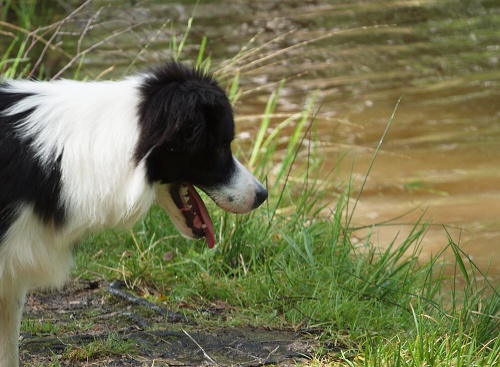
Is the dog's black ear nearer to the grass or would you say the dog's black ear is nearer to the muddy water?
the grass

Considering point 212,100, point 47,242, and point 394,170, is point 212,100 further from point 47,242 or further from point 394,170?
point 394,170

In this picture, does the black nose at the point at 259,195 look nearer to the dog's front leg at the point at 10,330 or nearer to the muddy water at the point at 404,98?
the dog's front leg at the point at 10,330

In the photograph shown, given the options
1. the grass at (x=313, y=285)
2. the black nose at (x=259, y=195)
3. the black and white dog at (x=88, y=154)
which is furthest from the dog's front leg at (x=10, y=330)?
the black nose at (x=259, y=195)

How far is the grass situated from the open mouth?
0.45m

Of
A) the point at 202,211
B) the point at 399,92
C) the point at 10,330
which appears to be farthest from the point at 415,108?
the point at 10,330

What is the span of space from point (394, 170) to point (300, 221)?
239 cm

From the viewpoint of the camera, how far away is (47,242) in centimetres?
345

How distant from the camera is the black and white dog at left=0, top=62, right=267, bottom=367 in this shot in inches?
132

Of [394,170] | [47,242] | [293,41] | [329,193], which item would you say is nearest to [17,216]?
[47,242]

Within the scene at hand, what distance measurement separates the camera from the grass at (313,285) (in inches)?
155

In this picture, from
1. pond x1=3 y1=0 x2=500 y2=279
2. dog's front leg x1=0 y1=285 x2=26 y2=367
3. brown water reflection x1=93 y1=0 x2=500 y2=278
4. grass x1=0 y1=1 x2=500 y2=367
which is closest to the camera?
dog's front leg x1=0 y1=285 x2=26 y2=367

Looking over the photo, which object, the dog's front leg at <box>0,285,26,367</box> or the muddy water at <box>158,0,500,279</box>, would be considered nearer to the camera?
the dog's front leg at <box>0,285,26,367</box>

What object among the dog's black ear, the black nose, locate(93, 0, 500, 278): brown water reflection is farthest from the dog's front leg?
locate(93, 0, 500, 278): brown water reflection

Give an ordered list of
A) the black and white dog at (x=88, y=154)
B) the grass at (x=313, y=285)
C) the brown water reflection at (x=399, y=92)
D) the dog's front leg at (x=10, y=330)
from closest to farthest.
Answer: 1. the black and white dog at (x=88, y=154)
2. the dog's front leg at (x=10, y=330)
3. the grass at (x=313, y=285)
4. the brown water reflection at (x=399, y=92)
